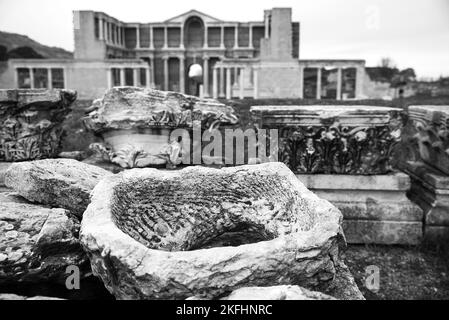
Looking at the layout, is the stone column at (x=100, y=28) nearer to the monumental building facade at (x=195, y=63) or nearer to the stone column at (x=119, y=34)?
the monumental building facade at (x=195, y=63)

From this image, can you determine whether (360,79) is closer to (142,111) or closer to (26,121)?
(142,111)

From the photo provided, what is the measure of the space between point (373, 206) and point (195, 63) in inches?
1275

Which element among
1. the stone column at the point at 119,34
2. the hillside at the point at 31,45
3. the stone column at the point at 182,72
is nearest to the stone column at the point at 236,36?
the stone column at the point at 182,72

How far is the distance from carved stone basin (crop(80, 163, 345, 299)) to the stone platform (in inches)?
55.8

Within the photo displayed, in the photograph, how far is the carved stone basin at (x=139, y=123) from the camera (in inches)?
169

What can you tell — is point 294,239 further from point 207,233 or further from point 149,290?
point 207,233

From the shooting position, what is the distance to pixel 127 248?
159 centimetres

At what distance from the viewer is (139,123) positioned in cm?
426

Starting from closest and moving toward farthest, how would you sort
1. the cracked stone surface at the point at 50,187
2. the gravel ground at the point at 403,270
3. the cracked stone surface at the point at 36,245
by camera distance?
the cracked stone surface at the point at 36,245 → the cracked stone surface at the point at 50,187 → the gravel ground at the point at 403,270

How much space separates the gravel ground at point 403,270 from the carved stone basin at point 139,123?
6.86 feet

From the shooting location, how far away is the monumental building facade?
85.4ft

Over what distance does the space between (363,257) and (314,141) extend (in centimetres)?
109
